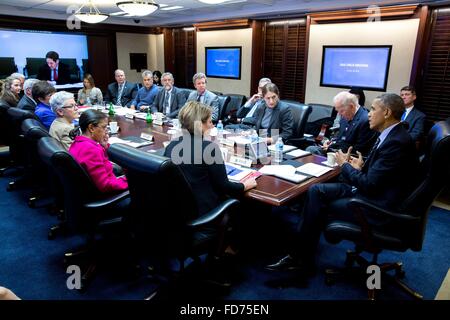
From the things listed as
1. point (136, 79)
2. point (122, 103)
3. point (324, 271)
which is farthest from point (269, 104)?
point (136, 79)

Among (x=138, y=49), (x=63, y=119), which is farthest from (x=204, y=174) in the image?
(x=138, y=49)

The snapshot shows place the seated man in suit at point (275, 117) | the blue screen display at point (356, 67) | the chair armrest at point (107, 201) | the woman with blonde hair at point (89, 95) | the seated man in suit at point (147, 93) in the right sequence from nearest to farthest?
the chair armrest at point (107, 201), the seated man in suit at point (275, 117), the blue screen display at point (356, 67), the seated man in suit at point (147, 93), the woman with blonde hair at point (89, 95)

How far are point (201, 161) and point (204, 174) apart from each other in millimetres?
89

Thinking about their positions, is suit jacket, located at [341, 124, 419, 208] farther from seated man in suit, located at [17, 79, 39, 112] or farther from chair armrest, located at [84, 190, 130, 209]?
seated man in suit, located at [17, 79, 39, 112]

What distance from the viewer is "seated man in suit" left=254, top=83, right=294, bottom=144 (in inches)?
139

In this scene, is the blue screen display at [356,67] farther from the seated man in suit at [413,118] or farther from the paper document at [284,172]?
the paper document at [284,172]

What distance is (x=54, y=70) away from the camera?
281 inches

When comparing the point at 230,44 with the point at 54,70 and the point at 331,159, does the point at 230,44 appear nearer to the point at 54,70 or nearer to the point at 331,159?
the point at 54,70

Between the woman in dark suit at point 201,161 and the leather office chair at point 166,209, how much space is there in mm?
84

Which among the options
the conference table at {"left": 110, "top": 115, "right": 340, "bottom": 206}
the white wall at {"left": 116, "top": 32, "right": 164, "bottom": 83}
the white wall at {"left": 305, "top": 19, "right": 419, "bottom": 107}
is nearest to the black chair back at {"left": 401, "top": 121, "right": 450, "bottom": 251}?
the conference table at {"left": 110, "top": 115, "right": 340, "bottom": 206}

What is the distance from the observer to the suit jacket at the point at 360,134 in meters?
2.95

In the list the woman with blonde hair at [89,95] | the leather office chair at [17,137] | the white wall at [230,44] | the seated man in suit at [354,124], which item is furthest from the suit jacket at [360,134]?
the woman with blonde hair at [89,95]

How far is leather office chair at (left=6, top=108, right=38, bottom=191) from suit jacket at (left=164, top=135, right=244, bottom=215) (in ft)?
6.78

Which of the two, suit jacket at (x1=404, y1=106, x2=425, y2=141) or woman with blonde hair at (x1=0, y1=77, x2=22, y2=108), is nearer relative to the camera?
suit jacket at (x1=404, y1=106, x2=425, y2=141)
